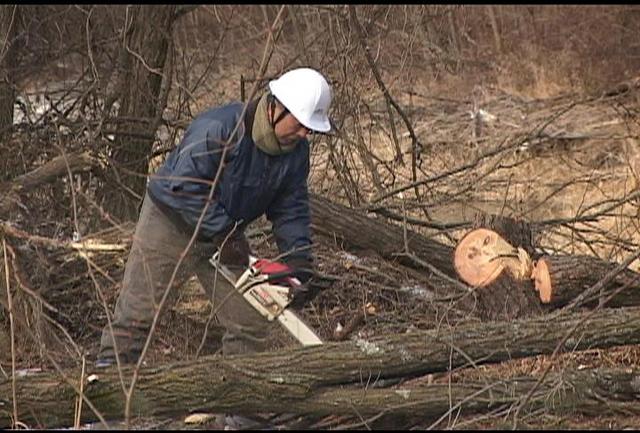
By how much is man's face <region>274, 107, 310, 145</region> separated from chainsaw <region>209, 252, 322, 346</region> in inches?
21.8

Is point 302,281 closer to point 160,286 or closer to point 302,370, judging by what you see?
point 302,370

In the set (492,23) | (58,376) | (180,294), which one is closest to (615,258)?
(180,294)

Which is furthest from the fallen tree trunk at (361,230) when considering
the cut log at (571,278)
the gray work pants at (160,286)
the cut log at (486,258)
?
the gray work pants at (160,286)

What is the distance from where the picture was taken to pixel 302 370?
4.36 metres

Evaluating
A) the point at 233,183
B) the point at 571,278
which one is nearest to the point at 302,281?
the point at 233,183

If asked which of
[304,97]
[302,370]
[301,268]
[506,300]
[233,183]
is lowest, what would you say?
[302,370]

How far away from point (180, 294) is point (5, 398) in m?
1.96

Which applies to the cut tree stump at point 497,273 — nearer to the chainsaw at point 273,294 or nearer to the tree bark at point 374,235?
the tree bark at point 374,235

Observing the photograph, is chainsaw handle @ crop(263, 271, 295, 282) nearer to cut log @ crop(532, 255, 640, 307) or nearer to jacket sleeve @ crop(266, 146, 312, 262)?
jacket sleeve @ crop(266, 146, 312, 262)

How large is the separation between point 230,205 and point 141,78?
317cm

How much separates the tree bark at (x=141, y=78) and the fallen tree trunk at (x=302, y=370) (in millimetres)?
3323

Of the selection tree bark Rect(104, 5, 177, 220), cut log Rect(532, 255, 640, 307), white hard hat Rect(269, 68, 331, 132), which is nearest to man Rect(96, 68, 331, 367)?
white hard hat Rect(269, 68, 331, 132)

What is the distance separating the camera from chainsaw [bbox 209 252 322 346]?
15.2 feet

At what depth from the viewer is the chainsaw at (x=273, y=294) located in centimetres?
464
